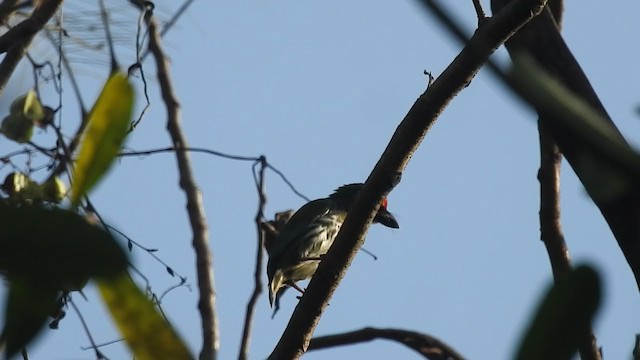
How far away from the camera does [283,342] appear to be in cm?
234

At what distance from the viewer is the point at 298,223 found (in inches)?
244

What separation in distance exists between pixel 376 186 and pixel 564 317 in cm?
186

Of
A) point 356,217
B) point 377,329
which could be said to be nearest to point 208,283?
point 377,329

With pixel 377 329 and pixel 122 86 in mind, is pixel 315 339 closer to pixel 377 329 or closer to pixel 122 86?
pixel 377 329

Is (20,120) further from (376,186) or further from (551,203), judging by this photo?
(551,203)

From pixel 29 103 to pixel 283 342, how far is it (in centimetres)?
104

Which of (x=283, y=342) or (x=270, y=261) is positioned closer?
(x=283, y=342)

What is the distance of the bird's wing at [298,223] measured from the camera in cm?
578

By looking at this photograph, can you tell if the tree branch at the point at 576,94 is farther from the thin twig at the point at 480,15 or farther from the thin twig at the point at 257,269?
the thin twig at the point at 257,269

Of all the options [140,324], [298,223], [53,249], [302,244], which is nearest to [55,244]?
[53,249]

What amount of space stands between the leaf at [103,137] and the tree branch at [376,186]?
53.0 inches

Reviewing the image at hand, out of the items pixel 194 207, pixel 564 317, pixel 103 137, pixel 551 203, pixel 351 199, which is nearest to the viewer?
pixel 564 317

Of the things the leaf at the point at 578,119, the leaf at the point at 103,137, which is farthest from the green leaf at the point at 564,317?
the leaf at the point at 103,137

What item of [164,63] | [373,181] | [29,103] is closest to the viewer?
[373,181]
